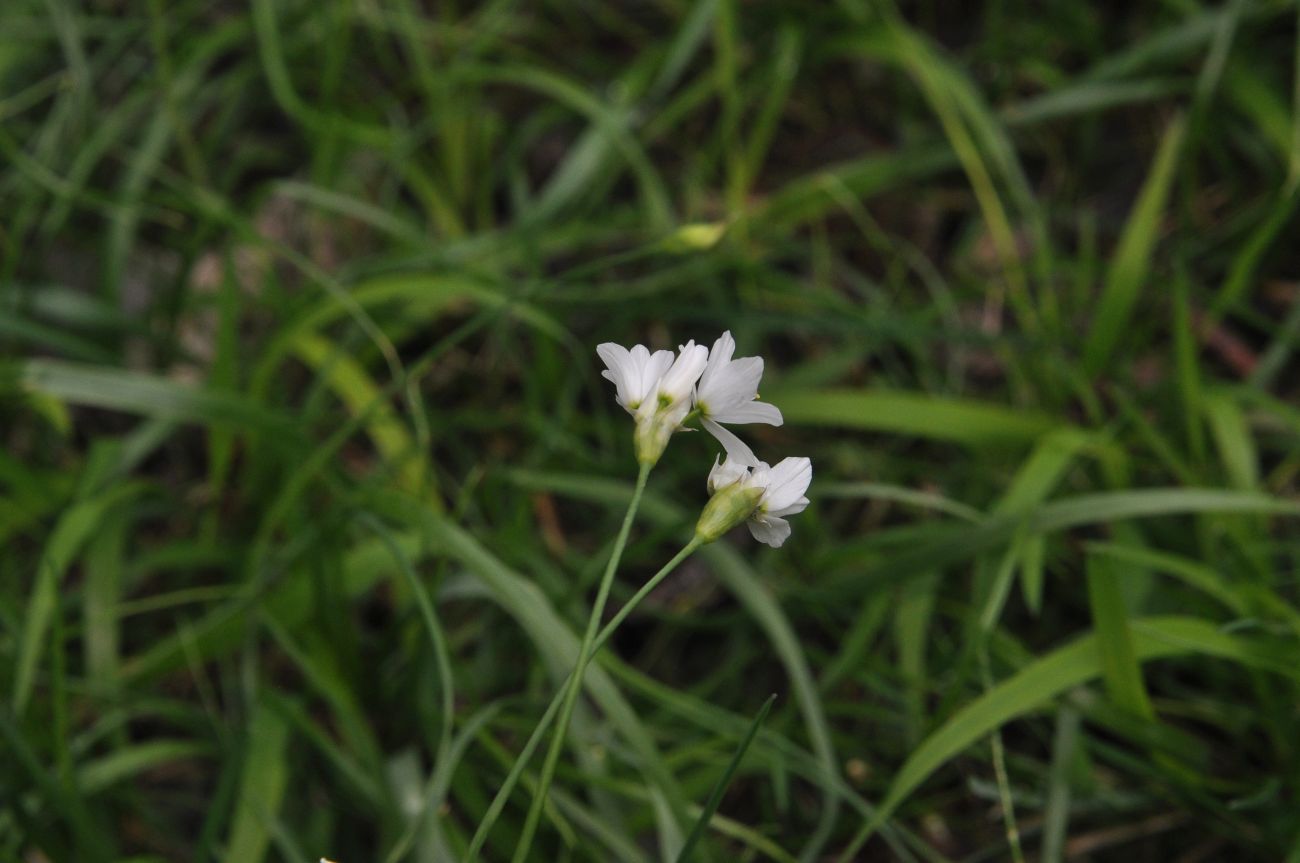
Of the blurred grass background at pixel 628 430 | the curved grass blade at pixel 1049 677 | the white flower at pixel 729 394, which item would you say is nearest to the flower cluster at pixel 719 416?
the white flower at pixel 729 394

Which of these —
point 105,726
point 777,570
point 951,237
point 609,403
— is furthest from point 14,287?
point 951,237

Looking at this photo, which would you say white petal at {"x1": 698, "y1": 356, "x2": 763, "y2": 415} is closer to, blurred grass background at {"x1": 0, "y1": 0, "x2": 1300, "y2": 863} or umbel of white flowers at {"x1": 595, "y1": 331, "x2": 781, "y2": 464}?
umbel of white flowers at {"x1": 595, "y1": 331, "x2": 781, "y2": 464}

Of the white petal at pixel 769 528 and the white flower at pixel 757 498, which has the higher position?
the white flower at pixel 757 498

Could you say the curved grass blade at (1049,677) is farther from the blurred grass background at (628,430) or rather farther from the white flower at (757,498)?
the white flower at (757,498)

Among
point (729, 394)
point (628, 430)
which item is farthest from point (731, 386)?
point (628, 430)

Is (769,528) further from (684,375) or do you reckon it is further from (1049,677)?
(1049,677)

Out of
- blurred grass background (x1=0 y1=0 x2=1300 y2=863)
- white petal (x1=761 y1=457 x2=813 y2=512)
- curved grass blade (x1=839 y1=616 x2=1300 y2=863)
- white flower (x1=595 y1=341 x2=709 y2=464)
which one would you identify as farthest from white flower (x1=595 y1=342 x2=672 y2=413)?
curved grass blade (x1=839 y1=616 x2=1300 y2=863)

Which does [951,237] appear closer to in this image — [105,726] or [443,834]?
[443,834]
